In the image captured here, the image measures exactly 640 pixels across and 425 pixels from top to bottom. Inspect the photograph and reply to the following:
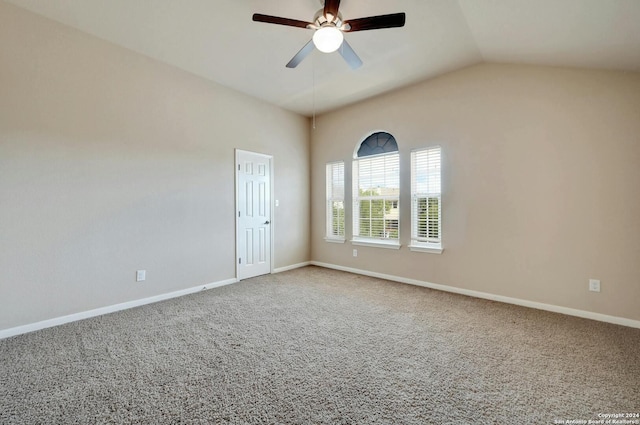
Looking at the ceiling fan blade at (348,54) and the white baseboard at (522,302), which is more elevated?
the ceiling fan blade at (348,54)

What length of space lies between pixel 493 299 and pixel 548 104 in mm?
2452

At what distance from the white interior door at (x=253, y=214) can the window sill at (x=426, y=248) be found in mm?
2537

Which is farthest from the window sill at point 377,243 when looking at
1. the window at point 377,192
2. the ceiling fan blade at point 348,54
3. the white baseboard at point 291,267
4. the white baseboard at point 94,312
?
the ceiling fan blade at point 348,54

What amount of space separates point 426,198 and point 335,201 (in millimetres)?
1850

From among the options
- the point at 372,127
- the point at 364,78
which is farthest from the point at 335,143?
the point at 364,78

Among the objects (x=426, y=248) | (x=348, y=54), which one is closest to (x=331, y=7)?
(x=348, y=54)

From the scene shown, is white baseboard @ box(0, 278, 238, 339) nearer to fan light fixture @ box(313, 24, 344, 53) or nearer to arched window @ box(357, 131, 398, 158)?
arched window @ box(357, 131, 398, 158)

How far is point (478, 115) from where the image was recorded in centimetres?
359

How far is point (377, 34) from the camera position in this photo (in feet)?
9.71

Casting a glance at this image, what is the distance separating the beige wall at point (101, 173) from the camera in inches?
104

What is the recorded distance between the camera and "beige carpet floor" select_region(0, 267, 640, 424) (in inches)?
63.4

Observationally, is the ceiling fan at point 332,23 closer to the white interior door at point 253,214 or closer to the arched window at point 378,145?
the arched window at point 378,145

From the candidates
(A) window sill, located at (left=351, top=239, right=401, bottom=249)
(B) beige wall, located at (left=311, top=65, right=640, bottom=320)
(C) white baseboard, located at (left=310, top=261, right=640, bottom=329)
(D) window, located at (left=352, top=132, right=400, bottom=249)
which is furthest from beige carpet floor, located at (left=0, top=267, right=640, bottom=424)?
(D) window, located at (left=352, top=132, right=400, bottom=249)

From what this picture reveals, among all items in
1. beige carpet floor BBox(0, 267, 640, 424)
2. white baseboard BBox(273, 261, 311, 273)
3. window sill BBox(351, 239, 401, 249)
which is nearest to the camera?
beige carpet floor BBox(0, 267, 640, 424)
